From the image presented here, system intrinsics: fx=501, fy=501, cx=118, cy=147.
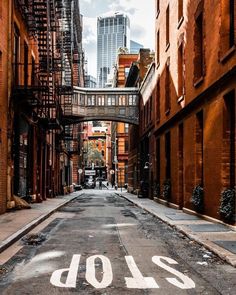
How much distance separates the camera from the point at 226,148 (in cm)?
1559

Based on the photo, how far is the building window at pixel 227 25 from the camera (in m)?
15.7

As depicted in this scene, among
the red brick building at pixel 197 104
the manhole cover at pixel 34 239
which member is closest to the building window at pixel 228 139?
the red brick building at pixel 197 104

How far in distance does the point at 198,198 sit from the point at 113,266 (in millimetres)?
10124

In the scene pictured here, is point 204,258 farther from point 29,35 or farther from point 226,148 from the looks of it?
point 29,35

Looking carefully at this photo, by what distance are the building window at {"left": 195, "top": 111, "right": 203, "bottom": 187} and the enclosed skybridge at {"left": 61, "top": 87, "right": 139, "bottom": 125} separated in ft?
98.5

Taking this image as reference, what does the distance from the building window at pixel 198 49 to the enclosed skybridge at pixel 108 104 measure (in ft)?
97.3

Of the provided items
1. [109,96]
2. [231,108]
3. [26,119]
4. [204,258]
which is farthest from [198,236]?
[109,96]

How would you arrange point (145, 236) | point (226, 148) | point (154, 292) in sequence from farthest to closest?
point (226, 148), point (145, 236), point (154, 292)

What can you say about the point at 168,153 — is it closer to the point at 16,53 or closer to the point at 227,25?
the point at 16,53

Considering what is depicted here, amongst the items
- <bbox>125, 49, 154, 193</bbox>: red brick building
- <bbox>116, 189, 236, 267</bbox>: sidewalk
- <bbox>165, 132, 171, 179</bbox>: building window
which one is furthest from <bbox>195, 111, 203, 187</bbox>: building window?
<bbox>125, 49, 154, 193</bbox>: red brick building

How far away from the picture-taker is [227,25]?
15.9m

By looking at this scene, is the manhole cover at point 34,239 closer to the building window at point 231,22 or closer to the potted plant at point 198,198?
the potted plant at point 198,198

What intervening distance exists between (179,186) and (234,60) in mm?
10490

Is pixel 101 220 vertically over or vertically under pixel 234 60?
under
